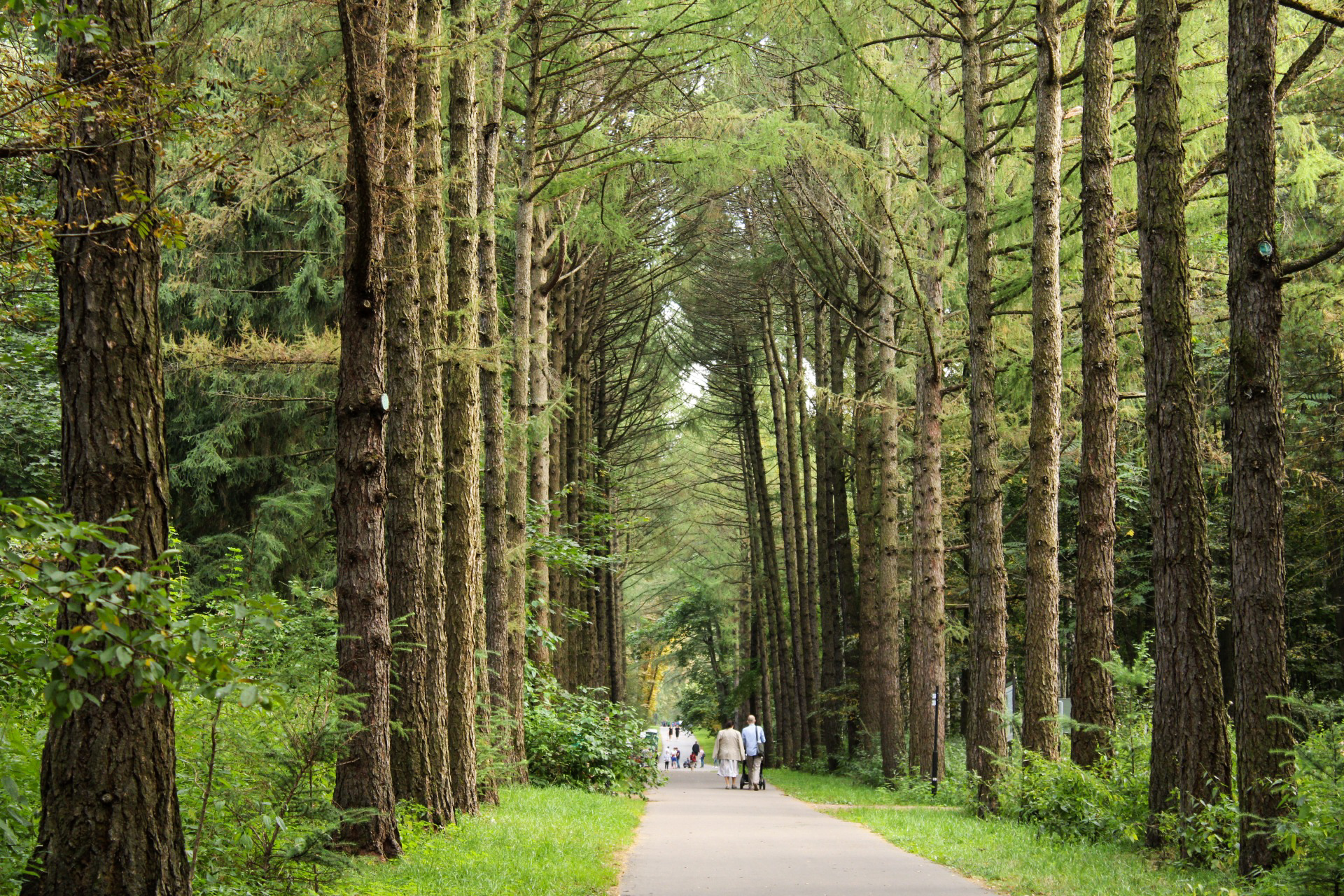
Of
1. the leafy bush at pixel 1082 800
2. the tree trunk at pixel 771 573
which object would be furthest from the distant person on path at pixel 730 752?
the leafy bush at pixel 1082 800

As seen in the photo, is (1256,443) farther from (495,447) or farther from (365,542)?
(495,447)

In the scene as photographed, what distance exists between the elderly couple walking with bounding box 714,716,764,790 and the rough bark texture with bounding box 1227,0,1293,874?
17.2 metres

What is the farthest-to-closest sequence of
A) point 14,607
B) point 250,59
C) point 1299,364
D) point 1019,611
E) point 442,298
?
point 1019,611
point 1299,364
point 442,298
point 250,59
point 14,607

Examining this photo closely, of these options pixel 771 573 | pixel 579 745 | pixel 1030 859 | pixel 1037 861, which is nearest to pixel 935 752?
pixel 579 745

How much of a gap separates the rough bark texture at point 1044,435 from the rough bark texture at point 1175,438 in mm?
3747

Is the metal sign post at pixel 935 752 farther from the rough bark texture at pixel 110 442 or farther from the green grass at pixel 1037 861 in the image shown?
the rough bark texture at pixel 110 442

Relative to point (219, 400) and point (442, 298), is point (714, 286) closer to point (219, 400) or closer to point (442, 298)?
point (219, 400)

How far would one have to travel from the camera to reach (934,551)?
18.5 metres

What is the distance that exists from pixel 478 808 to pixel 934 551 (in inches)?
385

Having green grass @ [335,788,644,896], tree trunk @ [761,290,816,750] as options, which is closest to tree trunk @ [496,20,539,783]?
green grass @ [335,788,644,896]

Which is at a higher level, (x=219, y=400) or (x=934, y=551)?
(x=219, y=400)

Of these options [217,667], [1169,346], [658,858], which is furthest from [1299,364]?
[217,667]

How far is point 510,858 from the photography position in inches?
338

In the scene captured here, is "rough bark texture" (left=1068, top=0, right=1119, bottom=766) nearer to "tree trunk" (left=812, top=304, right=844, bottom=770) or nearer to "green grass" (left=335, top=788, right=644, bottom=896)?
"green grass" (left=335, top=788, right=644, bottom=896)
